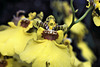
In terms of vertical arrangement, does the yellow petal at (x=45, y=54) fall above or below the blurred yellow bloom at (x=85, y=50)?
above

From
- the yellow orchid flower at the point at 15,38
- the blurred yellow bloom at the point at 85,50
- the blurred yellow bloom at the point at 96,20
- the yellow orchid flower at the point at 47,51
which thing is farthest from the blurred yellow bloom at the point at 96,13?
the blurred yellow bloom at the point at 85,50

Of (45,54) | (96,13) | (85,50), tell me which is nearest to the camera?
(45,54)

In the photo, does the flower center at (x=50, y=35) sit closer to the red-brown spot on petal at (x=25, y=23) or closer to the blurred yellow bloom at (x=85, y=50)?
the red-brown spot on petal at (x=25, y=23)

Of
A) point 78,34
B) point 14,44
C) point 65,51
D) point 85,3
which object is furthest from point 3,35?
point 78,34

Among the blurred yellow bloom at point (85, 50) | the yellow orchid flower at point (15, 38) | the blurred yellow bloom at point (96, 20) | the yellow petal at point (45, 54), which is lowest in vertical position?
the blurred yellow bloom at point (85, 50)

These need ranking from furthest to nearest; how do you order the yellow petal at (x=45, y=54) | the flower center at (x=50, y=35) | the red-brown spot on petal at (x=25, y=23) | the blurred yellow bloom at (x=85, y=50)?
the blurred yellow bloom at (x=85, y=50), the red-brown spot on petal at (x=25, y=23), the flower center at (x=50, y=35), the yellow petal at (x=45, y=54)

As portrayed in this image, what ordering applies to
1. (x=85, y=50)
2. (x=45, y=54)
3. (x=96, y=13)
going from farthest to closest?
(x=85, y=50), (x=96, y=13), (x=45, y=54)

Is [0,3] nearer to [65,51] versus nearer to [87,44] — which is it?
[87,44]

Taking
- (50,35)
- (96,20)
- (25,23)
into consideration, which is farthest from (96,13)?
(25,23)

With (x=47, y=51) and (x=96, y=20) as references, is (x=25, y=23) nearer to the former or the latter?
(x=47, y=51)
